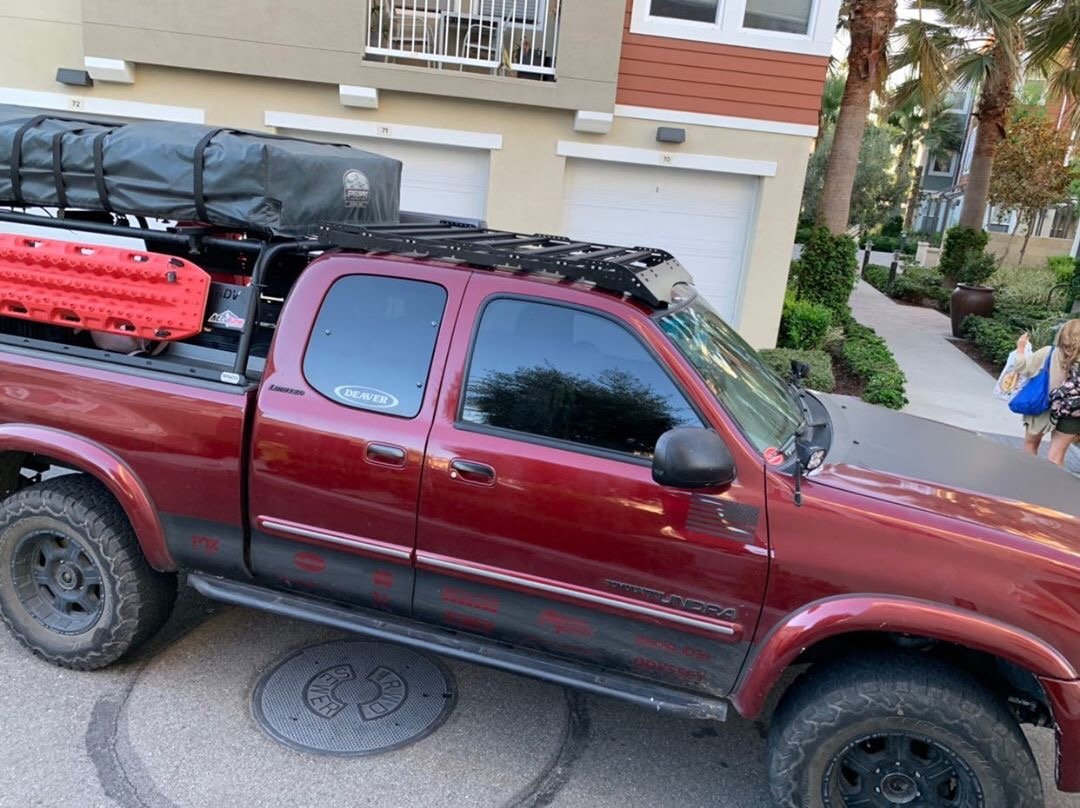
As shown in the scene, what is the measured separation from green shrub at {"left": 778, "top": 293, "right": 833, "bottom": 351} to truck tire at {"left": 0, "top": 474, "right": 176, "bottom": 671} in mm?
8469

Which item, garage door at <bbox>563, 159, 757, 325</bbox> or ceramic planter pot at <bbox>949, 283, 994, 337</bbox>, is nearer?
garage door at <bbox>563, 159, 757, 325</bbox>

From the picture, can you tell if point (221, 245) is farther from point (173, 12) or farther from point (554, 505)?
point (173, 12)

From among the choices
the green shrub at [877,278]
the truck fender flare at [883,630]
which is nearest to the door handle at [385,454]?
the truck fender flare at [883,630]

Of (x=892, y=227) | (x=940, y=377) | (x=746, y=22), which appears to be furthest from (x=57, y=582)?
(x=892, y=227)

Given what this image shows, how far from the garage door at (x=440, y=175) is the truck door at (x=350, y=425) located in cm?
667

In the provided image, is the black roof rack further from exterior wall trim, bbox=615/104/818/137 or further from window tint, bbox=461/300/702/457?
exterior wall trim, bbox=615/104/818/137

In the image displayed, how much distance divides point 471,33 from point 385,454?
26.0 ft

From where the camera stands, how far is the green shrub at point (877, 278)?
2134cm

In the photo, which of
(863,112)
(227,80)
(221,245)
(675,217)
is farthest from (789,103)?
(221,245)

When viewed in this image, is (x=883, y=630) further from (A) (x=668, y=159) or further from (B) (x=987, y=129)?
(B) (x=987, y=129)

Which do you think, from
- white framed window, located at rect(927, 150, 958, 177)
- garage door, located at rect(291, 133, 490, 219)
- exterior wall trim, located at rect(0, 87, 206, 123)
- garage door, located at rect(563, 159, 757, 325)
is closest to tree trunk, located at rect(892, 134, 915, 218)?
white framed window, located at rect(927, 150, 958, 177)

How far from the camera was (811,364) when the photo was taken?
9164 mm

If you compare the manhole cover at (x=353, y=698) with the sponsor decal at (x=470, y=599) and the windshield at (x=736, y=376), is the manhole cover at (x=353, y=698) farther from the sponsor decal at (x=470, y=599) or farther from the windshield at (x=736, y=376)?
the windshield at (x=736, y=376)

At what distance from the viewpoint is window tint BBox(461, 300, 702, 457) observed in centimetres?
289
